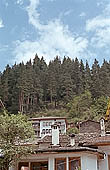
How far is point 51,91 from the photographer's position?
67.0 m

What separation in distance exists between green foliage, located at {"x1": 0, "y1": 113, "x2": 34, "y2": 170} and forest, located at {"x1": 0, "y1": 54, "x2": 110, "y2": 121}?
4035cm

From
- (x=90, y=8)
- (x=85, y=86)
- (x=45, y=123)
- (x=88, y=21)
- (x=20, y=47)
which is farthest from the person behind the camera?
(x=85, y=86)

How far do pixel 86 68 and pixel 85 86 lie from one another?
36.7ft

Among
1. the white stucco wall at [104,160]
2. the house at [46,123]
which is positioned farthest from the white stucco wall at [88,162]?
the house at [46,123]

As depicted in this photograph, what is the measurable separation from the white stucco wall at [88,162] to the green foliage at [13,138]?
2645mm

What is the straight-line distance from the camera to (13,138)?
45.6 ft

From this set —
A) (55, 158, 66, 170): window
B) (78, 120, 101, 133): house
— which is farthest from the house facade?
(78, 120, 101, 133): house

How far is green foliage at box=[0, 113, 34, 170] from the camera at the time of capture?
13.3 meters

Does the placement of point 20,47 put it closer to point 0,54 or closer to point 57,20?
point 0,54

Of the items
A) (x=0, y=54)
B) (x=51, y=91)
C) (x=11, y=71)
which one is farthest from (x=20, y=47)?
(x=11, y=71)

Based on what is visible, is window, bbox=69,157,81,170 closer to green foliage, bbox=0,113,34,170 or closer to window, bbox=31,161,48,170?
window, bbox=31,161,48,170

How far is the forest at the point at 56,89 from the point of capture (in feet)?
191

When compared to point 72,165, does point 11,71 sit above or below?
above

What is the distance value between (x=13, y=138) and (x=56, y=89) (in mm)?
53927
